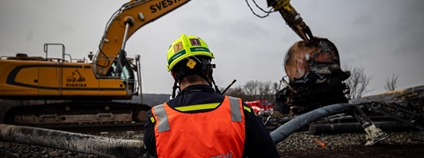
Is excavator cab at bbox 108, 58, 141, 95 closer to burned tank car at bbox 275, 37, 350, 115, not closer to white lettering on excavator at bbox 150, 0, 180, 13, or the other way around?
white lettering on excavator at bbox 150, 0, 180, 13

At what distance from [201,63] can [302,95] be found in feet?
34.3

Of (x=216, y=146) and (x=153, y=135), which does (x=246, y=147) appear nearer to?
(x=216, y=146)

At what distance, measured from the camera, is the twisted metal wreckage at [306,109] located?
93.1 inches

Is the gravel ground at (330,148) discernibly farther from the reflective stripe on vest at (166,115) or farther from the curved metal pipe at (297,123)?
the reflective stripe on vest at (166,115)

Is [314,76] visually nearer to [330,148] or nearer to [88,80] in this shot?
[330,148]

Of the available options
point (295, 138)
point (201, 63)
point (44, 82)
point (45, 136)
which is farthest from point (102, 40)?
point (201, 63)

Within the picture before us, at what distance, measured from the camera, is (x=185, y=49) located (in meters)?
1.67

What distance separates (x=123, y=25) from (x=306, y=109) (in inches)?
312

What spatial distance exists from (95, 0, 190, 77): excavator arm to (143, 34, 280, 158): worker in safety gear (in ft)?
28.9

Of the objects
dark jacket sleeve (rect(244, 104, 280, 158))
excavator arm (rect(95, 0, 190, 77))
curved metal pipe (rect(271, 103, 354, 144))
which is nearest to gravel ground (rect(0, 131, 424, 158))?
curved metal pipe (rect(271, 103, 354, 144))

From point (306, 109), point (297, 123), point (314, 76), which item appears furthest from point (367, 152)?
point (306, 109)

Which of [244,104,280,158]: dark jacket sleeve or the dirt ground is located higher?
[244,104,280,158]: dark jacket sleeve

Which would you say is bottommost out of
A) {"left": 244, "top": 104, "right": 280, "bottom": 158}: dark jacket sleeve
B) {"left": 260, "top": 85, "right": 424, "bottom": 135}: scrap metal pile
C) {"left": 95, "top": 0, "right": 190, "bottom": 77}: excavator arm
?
{"left": 260, "top": 85, "right": 424, "bottom": 135}: scrap metal pile

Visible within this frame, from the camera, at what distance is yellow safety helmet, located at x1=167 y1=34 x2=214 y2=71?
1.65 metres
